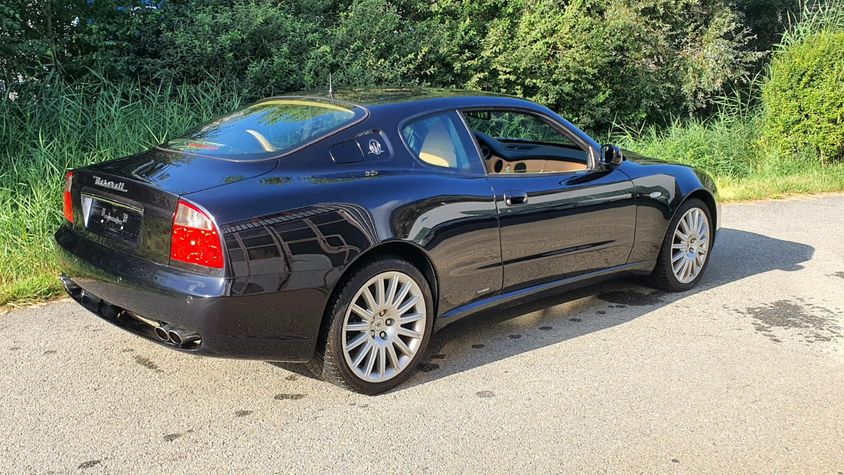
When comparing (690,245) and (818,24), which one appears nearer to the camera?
(690,245)

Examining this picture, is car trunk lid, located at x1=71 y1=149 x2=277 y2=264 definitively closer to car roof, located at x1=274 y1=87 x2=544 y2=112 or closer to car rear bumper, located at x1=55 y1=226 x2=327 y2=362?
car rear bumper, located at x1=55 y1=226 x2=327 y2=362

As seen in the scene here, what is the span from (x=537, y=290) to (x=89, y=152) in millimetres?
4692

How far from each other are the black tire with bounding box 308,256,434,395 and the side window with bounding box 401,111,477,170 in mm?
677

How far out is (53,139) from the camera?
7.47 meters

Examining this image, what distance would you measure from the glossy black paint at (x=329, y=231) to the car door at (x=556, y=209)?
1cm

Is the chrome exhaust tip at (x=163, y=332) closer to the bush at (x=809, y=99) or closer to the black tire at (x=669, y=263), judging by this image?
the black tire at (x=669, y=263)

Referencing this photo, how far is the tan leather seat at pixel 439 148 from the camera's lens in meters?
4.27

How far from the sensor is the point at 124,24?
29.9 ft

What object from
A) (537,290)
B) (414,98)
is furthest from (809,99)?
(414,98)

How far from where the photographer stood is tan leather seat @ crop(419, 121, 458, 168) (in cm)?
427

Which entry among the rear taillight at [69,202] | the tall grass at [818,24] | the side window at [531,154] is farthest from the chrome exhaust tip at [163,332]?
the tall grass at [818,24]

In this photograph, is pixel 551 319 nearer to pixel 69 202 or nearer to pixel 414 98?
pixel 414 98

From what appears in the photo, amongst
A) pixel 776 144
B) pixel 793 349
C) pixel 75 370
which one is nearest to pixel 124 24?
pixel 75 370

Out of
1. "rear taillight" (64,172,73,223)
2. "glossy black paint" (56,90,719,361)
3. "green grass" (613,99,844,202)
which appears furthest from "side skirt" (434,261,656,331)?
"green grass" (613,99,844,202)
